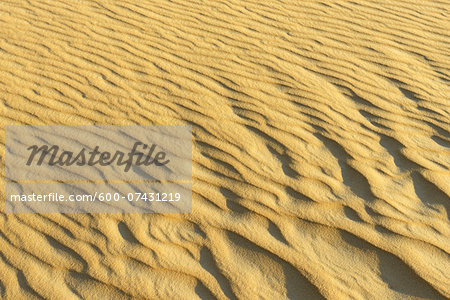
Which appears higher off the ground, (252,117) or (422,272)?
(252,117)

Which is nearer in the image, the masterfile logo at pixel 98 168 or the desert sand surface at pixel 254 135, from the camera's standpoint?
the desert sand surface at pixel 254 135

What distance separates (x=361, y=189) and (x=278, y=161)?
0.59m

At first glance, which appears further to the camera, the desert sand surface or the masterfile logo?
the masterfile logo

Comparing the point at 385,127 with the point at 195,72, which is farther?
the point at 195,72

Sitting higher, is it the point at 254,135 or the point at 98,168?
the point at 254,135

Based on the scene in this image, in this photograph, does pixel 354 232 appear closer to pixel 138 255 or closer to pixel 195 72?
pixel 138 255

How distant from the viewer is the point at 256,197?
3.12 metres

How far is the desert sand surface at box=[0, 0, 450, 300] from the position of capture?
106 inches

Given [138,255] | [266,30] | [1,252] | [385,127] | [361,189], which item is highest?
[266,30]

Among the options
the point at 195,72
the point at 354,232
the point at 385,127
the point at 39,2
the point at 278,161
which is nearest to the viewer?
the point at 354,232

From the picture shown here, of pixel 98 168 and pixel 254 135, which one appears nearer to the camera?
pixel 98 168

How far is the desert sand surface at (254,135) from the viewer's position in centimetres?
268

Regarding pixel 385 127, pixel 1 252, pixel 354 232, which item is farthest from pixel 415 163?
pixel 1 252

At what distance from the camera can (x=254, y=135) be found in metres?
3.67
